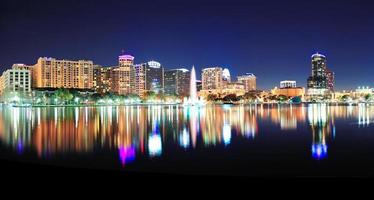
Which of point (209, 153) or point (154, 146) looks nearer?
point (209, 153)

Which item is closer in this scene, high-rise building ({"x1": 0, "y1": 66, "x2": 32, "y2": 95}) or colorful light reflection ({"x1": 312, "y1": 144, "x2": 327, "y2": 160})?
colorful light reflection ({"x1": 312, "y1": 144, "x2": 327, "y2": 160})

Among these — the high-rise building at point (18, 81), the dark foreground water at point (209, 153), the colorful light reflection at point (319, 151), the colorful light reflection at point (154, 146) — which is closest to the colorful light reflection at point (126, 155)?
the dark foreground water at point (209, 153)

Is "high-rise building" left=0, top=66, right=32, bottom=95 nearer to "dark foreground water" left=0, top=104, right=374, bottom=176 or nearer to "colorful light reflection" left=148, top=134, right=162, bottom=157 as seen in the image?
"dark foreground water" left=0, top=104, right=374, bottom=176

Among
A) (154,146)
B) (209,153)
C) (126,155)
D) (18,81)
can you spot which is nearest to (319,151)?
(209,153)

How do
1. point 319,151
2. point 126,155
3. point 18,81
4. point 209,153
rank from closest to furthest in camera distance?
point 126,155
point 209,153
point 319,151
point 18,81

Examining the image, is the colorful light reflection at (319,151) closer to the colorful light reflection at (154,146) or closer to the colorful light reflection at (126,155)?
the colorful light reflection at (154,146)

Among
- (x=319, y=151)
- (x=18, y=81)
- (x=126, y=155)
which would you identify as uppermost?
(x=18, y=81)

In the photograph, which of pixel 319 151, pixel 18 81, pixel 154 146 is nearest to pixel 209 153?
pixel 154 146

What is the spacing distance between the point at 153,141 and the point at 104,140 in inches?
113

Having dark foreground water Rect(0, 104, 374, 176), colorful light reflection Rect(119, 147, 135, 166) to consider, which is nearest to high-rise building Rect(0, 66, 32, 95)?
dark foreground water Rect(0, 104, 374, 176)

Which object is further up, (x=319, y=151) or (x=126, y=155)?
(x=126, y=155)

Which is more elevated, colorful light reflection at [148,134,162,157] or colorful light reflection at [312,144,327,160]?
colorful light reflection at [148,134,162,157]

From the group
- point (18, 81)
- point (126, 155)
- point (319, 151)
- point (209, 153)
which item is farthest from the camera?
point (18, 81)

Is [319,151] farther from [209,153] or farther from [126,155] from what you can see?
[126,155]
